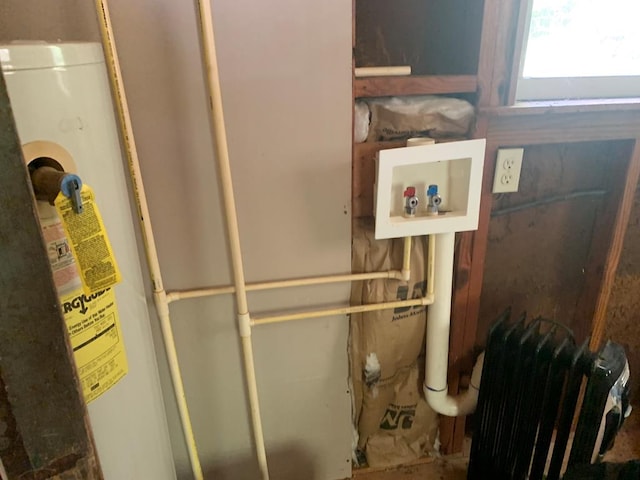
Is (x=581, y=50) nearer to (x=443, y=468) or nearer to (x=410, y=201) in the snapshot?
(x=410, y=201)

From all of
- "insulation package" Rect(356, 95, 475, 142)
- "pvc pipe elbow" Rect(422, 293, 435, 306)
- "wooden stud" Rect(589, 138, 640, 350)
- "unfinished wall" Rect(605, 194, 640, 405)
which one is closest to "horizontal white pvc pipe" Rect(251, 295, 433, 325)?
"pvc pipe elbow" Rect(422, 293, 435, 306)

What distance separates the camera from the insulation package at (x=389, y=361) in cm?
119

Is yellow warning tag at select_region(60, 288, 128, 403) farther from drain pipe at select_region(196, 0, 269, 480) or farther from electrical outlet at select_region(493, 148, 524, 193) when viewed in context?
electrical outlet at select_region(493, 148, 524, 193)

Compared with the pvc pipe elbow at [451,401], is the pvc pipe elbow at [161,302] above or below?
above

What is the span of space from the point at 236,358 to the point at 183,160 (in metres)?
0.51

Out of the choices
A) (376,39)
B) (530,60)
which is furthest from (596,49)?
(376,39)

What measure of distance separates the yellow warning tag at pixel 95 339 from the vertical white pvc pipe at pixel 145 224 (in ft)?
0.69

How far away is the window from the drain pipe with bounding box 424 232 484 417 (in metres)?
0.43

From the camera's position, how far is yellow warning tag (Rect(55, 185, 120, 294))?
26.1 inches

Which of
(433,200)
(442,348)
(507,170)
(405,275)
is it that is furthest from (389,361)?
(507,170)

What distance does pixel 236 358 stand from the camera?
1196 mm

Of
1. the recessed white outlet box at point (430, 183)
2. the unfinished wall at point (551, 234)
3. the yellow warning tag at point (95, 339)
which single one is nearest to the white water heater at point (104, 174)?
the yellow warning tag at point (95, 339)

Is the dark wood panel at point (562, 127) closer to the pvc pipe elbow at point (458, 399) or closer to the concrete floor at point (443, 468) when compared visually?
the pvc pipe elbow at point (458, 399)

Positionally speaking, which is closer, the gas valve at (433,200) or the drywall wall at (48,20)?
the drywall wall at (48,20)
